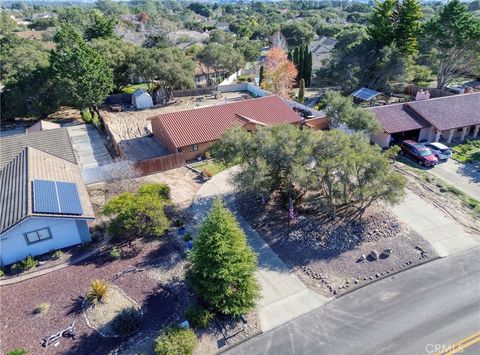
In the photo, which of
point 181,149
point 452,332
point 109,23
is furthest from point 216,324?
point 109,23

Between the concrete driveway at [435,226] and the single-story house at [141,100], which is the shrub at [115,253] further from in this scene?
the single-story house at [141,100]

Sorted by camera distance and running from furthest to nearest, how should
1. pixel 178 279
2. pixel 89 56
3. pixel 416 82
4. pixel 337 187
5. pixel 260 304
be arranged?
pixel 416 82 → pixel 89 56 → pixel 337 187 → pixel 178 279 → pixel 260 304

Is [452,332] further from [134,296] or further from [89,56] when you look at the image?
[89,56]

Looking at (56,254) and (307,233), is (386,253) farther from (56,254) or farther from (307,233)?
(56,254)

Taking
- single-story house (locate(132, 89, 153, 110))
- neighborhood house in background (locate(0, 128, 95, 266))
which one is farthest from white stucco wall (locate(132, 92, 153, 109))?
neighborhood house in background (locate(0, 128, 95, 266))

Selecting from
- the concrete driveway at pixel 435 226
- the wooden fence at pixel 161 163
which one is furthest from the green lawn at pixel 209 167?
the concrete driveway at pixel 435 226

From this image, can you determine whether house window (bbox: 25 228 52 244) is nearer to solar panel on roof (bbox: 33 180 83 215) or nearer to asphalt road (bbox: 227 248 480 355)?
solar panel on roof (bbox: 33 180 83 215)
